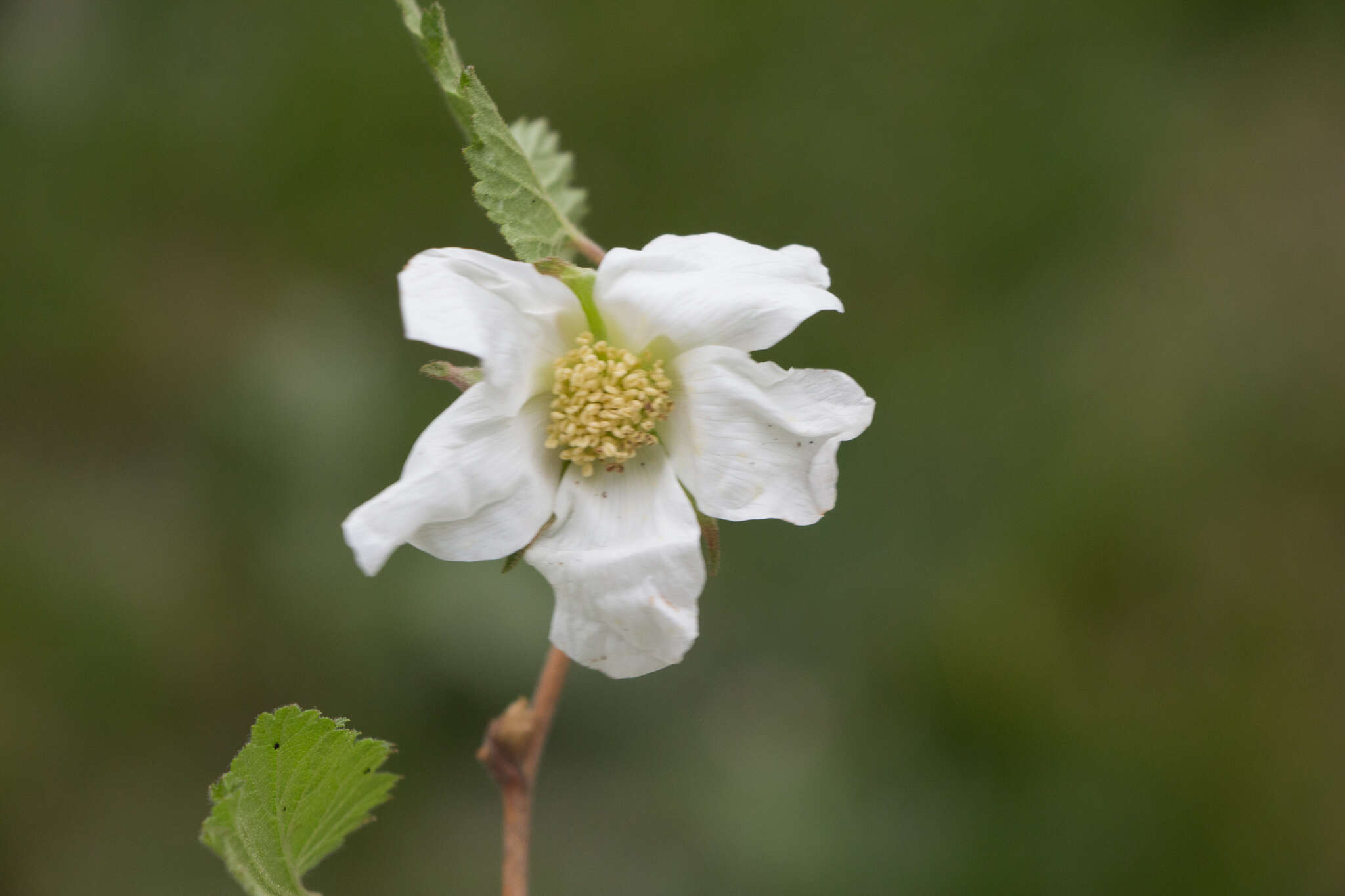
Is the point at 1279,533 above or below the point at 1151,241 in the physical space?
below

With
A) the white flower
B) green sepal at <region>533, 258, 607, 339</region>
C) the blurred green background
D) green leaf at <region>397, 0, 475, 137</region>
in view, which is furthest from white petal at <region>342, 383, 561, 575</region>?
the blurred green background

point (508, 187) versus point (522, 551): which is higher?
point (508, 187)

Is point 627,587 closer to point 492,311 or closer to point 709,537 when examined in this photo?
point 709,537

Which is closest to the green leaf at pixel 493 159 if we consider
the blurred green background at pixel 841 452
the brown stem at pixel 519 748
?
the brown stem at pixel 519 748

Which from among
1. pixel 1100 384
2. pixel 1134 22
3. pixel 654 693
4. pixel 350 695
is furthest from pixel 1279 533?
pixel 350 695

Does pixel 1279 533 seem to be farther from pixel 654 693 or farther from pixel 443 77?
pixel 443 77

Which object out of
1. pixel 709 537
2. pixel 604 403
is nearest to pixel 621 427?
pixel 604 403

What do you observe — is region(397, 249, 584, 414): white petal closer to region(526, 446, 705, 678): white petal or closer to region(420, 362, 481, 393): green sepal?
region(420, 362, 481, 393): green sepal
